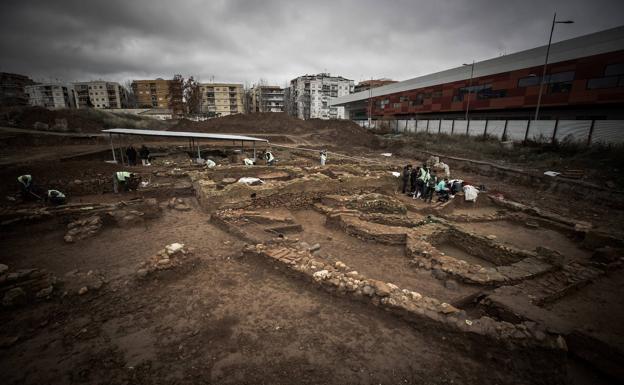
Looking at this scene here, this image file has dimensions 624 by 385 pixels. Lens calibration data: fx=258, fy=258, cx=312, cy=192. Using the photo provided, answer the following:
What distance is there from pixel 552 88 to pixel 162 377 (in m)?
32.6

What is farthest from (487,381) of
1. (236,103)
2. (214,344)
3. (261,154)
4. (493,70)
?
(236,103)

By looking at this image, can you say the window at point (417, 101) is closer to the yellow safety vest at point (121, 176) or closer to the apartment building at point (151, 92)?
the yellow safety vest at point (121, 176)

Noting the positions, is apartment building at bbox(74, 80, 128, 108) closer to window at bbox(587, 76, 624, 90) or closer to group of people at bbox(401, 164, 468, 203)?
group of people at bbox(401, 164, 468, 203)

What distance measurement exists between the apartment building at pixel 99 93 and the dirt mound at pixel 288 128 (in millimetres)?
58603

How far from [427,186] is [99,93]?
92.5 m

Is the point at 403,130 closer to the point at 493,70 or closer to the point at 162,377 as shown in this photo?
the point at 493,70

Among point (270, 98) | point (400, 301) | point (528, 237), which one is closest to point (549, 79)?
point (528, 237)

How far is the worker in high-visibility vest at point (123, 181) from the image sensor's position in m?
11.3

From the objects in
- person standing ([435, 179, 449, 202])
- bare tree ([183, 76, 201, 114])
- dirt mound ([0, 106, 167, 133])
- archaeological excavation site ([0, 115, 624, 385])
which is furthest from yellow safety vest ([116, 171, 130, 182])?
bare tree ([183, 76, 201, 114])

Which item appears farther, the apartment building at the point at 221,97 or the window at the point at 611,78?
the apartment building at the point at 221,97

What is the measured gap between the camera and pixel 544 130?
61.3ft

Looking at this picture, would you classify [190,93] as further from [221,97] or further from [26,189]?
[26,189]

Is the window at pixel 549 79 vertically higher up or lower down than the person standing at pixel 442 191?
higher up

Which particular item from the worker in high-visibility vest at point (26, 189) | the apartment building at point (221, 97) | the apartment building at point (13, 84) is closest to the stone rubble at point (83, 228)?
the worker in high-visibility vest at point (26, 189)
